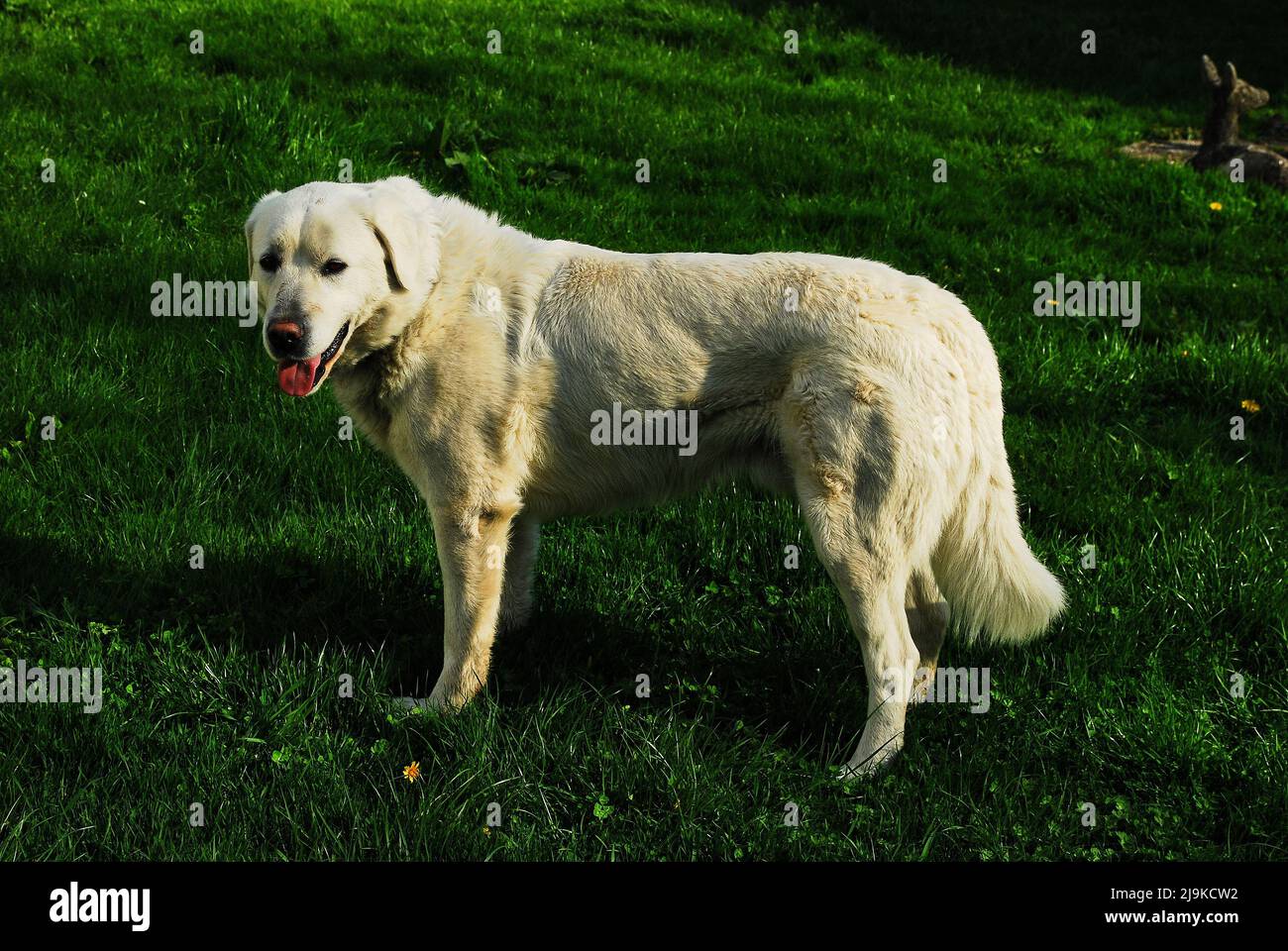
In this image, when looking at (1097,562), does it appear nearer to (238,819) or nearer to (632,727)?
(632,727)

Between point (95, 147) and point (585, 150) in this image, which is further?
point (585, 150)

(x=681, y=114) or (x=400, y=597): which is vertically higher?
(x=681, y=114)

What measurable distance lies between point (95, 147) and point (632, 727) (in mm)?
5753

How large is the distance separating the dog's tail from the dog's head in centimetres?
199

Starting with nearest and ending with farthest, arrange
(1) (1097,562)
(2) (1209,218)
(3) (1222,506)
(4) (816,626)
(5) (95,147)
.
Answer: (4) (816,626) → (1) (1097,562) → (3) (1222,506) → (5) (95,147) → (2) (1209,218)

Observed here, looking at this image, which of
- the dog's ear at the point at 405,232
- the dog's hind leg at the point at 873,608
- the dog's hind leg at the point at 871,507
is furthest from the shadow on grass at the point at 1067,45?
the dog's hind leg at the point at 873,608

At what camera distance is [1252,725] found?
371cm

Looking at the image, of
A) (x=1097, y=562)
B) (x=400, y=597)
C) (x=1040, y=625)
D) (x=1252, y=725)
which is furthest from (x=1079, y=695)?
(x=400, y=597)

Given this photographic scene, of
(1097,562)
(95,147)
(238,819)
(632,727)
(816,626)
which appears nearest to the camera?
(238,819)

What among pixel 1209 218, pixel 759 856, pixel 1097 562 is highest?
pixel 1209 218

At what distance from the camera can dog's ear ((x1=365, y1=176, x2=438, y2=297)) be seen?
363 cm
